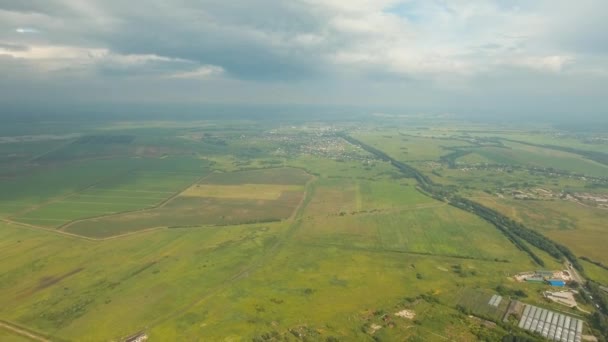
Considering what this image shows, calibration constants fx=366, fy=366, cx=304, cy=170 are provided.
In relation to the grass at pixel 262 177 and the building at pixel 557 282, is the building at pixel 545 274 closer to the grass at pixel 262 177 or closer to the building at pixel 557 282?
the building at pixel 557 282

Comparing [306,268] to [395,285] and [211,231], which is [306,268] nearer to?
[395,285]

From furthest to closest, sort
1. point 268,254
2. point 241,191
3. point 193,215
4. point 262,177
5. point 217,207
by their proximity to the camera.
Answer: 1. point 262,177
2. point 241,191
3. point 217,207
4. point 193,215
5. point 268,254

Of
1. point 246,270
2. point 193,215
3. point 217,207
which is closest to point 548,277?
point 246,270

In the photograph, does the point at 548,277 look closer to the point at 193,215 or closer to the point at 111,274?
the point at 111,274

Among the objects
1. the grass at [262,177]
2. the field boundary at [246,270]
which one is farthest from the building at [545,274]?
the grass at [262,177]

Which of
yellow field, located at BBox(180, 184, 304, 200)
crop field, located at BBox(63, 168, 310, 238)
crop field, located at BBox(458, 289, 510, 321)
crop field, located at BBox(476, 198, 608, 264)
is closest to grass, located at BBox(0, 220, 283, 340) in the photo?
crop field, located at BBox(63, 168, 310, 238)

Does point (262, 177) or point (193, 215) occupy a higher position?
point (262, 177)

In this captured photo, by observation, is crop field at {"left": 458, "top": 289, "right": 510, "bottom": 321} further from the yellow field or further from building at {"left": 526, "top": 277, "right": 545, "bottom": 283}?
the yellow field

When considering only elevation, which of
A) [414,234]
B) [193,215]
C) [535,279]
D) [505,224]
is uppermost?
[505,224]

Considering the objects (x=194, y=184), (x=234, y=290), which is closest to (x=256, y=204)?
(x=194, y=184)
